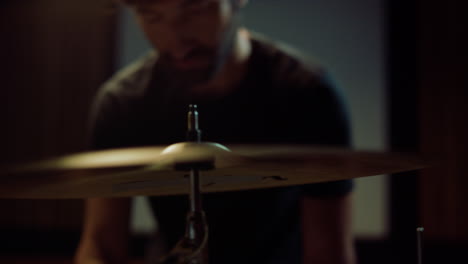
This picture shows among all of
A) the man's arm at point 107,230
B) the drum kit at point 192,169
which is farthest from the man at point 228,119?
the drum kit at point 192,169

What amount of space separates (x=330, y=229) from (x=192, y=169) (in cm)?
63

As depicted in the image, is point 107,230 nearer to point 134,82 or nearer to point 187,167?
point 134,82

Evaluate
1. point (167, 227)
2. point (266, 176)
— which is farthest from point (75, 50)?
point (266, 176)

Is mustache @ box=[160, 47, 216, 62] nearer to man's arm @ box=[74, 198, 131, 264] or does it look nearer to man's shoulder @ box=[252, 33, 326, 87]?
man's shoulder @ box=[252, 33, 326, 87]

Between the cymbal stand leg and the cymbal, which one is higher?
the cymbal

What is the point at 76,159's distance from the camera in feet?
1.59

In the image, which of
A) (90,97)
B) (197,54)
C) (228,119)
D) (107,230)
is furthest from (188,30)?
(90,97)

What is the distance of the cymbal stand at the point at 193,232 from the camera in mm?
449

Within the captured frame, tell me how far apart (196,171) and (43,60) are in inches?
78.5

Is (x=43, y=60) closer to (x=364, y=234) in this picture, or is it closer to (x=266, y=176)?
(x=364, y=234)

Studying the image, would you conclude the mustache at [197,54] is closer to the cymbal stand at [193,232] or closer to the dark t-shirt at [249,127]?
the dark t-shirt at [249,127]

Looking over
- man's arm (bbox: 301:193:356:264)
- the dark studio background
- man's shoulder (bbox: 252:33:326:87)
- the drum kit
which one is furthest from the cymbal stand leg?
the dark studio background

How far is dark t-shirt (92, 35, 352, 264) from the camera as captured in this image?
1.14m

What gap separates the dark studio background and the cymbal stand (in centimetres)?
126
